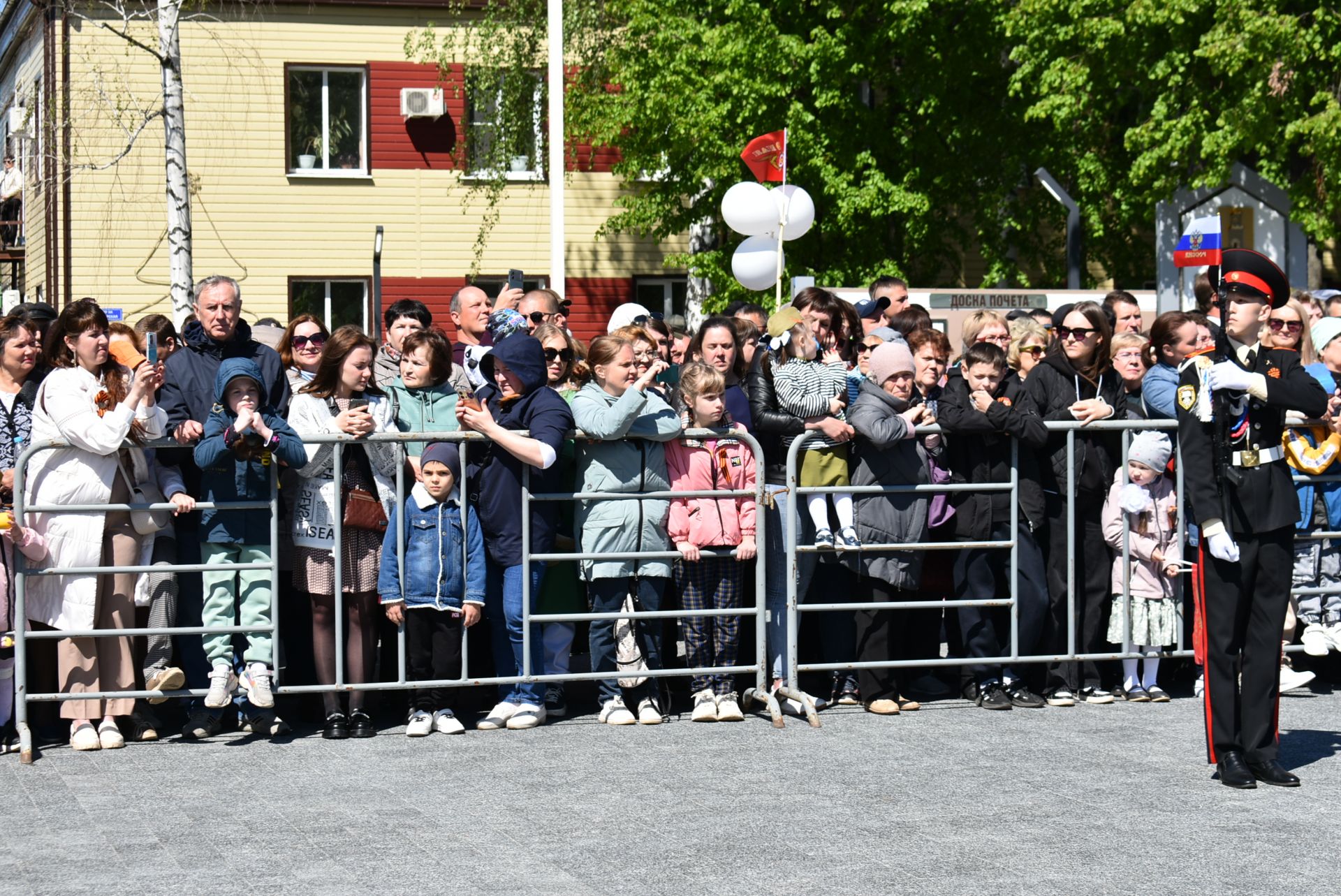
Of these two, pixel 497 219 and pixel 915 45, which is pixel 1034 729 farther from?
pixel 497 219

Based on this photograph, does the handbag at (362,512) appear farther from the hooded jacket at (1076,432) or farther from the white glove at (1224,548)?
the white glove at (1224,548)

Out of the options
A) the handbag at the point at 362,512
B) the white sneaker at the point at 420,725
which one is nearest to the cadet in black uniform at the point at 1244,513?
the white sneaker at the point at 420,725

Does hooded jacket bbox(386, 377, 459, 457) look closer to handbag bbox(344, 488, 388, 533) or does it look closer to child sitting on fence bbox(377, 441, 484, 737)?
child sitting on fence bbox(377, 441, 484, 737)

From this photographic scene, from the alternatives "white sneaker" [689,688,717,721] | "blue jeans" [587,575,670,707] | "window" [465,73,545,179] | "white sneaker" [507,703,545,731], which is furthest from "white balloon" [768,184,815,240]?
"window" [465,73,545,179]

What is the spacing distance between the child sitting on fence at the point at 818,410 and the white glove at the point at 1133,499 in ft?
4.85

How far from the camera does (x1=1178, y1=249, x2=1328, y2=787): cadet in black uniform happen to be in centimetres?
714

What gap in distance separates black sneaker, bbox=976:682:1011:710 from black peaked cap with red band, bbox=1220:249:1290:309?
2703 millimetres

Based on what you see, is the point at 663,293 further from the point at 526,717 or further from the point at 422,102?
the point at 526,717

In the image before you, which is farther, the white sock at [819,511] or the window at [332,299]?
the window at [332,299]

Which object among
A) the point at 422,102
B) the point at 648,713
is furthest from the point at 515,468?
the point at 422,102

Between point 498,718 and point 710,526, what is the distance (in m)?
1.45

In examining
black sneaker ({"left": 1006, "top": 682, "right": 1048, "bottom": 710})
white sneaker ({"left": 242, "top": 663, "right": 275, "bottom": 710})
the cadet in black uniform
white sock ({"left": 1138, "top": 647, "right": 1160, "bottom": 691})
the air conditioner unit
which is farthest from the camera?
the air conditioner unit

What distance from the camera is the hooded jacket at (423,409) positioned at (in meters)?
8.51

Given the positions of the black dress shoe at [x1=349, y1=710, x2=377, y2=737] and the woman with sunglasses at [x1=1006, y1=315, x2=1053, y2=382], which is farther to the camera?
the woman with sunglasses at [x1=1006, y1=315, x2=1053, y2=382]
